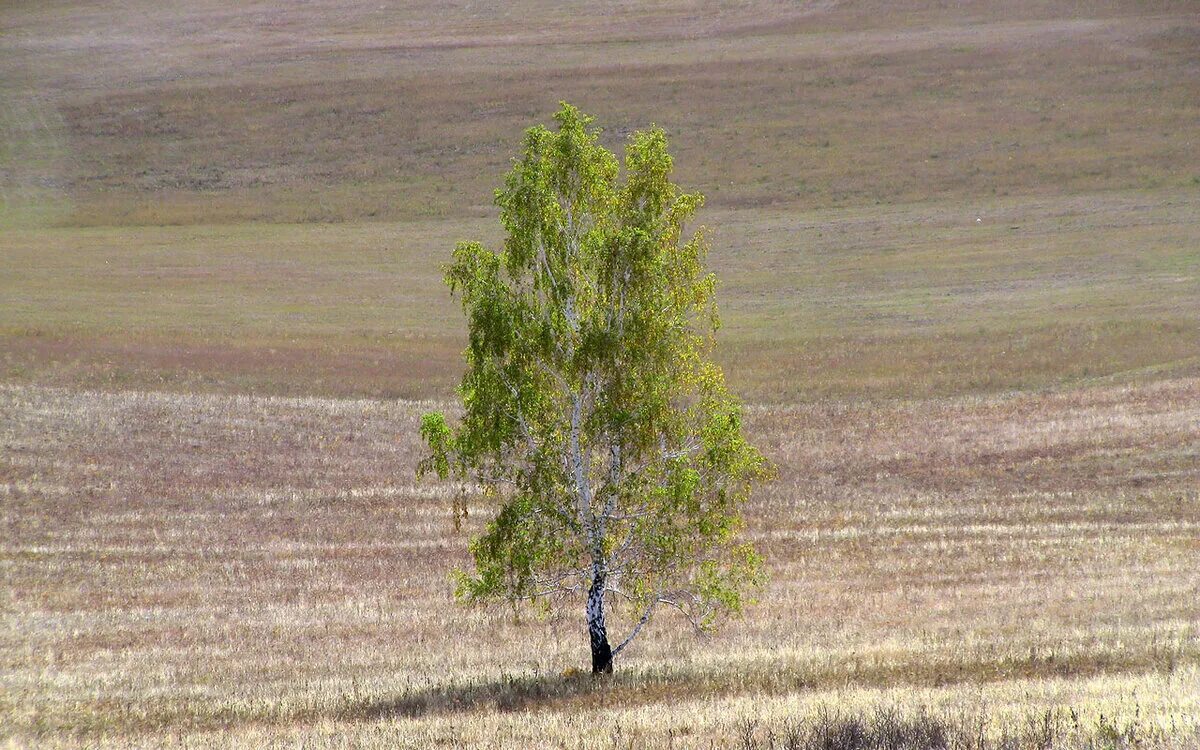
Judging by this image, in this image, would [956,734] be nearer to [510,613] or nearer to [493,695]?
[493,695]

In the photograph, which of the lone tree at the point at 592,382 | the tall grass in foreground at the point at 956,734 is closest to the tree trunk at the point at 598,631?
the lone tree at the point at 592,382

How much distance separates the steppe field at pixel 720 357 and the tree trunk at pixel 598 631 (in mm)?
394

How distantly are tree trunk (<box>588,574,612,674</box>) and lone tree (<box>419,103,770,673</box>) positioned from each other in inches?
1.0

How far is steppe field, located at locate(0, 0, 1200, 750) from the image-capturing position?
15.5 meters

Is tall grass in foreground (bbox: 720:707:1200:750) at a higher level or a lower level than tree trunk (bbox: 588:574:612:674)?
higher

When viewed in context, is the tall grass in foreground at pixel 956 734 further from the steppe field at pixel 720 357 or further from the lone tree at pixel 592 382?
the lone tree at pixel 592 382

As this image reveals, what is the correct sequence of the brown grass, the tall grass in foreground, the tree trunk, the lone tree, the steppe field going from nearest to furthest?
the tall grass in foreground
the brown grass
the steppe field
the lone tree
the tree trunk

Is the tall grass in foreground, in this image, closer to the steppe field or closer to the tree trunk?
the steppe field

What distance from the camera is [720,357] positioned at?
145ft

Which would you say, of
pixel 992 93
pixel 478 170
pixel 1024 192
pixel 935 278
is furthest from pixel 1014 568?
pixel 992 93

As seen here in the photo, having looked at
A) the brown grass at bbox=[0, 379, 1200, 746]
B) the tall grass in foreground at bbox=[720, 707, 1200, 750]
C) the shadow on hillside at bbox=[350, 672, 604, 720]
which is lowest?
the brown grass at bbox=[0, 379, 1200, 746]

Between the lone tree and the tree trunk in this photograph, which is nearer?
the lone tree

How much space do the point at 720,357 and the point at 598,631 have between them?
2796 cm

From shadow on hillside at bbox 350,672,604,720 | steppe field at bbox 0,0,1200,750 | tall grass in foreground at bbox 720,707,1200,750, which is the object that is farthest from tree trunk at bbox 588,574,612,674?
tall grass in foreground at bbox 720,707,1200,750
